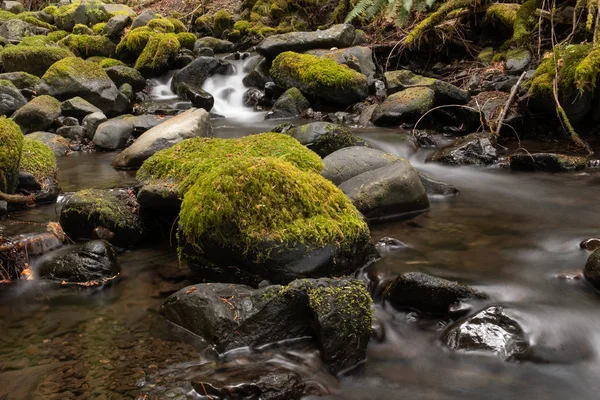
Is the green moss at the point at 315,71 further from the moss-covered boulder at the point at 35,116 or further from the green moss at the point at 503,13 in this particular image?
the moss-covered boulder at the point at 35,116

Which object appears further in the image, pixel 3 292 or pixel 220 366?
pixel 3 292

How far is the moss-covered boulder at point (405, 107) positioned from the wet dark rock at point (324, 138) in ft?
10.0

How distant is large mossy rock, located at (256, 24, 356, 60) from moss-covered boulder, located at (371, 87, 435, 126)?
12.8 feet

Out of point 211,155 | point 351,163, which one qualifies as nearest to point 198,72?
point 351,163

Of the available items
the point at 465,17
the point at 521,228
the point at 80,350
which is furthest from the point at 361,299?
the point at 465,17

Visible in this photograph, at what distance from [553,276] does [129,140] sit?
788 centimetres

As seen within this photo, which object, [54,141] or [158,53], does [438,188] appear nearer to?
[54,141]

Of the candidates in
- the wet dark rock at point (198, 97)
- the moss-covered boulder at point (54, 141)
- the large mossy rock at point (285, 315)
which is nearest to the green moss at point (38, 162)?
the moss-covered boulder at point (54, 141)

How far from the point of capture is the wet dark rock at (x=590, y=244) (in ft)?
14.1

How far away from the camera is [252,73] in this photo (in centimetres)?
1352

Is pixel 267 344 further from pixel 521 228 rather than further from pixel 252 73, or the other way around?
pixel 252 73

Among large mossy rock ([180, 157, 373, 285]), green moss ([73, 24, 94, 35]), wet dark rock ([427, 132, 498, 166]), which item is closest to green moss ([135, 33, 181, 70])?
green moss ([73, 24, 94, 35])

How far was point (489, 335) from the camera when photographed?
319 cm

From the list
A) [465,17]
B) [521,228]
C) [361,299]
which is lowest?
[521,228]
